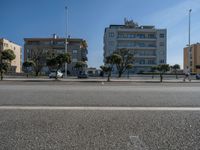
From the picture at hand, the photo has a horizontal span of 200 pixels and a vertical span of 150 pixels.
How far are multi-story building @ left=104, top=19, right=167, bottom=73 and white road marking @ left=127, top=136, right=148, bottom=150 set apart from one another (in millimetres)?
81113

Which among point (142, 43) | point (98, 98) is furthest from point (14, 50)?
point (98, 98)

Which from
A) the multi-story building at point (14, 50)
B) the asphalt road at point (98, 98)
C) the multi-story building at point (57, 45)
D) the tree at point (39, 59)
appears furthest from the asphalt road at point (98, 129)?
the multi-story building at point (57, 45)

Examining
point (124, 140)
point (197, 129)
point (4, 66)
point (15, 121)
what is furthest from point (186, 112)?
point (4, 66)

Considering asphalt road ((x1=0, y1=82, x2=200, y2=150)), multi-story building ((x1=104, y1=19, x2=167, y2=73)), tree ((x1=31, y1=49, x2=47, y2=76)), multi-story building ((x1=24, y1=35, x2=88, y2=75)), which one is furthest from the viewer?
multi-story building ((x1=104, y1=19, x2=167, y2=73))

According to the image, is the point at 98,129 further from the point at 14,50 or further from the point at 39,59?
the point at 14,50

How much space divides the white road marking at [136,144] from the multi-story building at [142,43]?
266 ft

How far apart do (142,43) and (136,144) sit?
84185 millimetres

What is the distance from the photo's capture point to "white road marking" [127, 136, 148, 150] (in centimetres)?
439

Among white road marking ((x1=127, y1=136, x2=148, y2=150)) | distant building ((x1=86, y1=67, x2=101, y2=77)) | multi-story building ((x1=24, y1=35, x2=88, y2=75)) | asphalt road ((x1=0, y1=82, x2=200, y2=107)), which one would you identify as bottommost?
white road marking ((x1=127, y1=136, x2=148, y2=150))

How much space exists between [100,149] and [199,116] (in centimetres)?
427

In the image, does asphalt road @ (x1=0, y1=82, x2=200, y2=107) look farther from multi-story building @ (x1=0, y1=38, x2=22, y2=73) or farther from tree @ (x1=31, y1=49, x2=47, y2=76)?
multi-story building @ (x1=0, y1=38, x2=22, y2=73)

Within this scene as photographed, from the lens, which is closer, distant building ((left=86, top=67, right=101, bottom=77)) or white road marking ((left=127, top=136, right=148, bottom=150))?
white road marking ((left=127, top=136, right=148, bottom=150))

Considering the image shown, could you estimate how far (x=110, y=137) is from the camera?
16.4 ft

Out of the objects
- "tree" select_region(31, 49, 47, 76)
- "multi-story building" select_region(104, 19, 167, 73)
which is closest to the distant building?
"multi-story building" select_region(104, 19, 167, 73)
